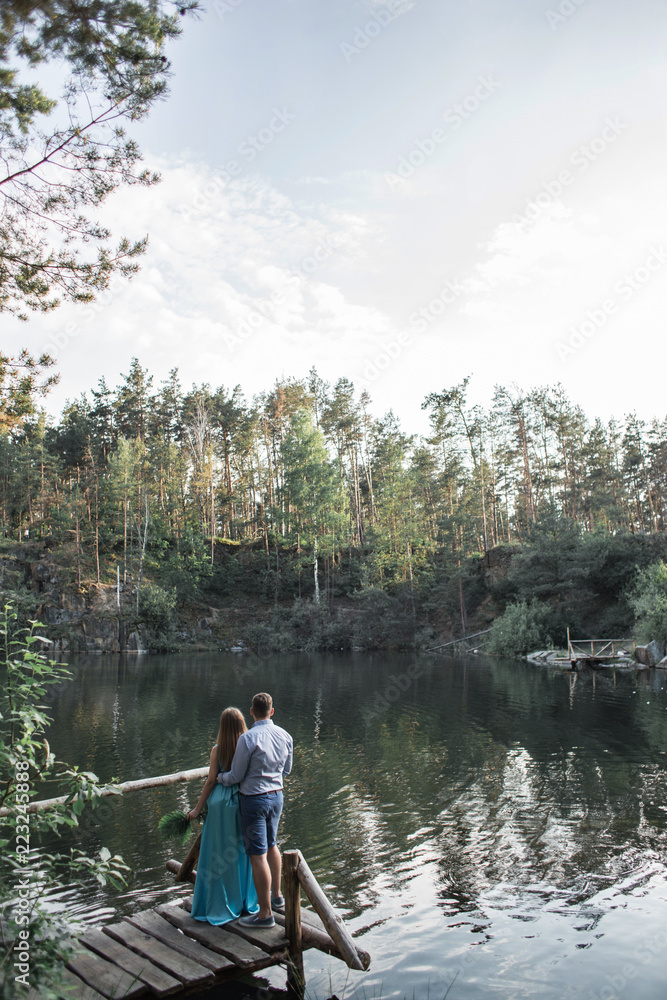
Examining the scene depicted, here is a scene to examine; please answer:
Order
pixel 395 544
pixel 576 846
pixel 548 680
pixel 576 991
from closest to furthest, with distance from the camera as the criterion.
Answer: pixel 576 991 < pixel 576 846 < pixel 548 680 < pixel 395 544

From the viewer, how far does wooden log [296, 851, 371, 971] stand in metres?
4.29

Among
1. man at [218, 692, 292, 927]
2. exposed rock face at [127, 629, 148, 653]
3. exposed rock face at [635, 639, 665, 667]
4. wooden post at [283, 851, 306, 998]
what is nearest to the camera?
wooden post at [283, 851, 306, 998]

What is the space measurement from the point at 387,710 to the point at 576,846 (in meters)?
11.1

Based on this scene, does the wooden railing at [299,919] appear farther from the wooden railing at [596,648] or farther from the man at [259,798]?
the wooden railing at [596,648]

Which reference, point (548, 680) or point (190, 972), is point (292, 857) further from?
point (548, 680)

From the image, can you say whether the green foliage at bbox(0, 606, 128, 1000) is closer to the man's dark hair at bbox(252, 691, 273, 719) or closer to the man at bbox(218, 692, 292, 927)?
the man at bbox(218, 692, 292, 927)

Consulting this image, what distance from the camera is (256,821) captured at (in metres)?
4.88

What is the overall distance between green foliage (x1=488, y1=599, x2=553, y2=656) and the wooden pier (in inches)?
1341

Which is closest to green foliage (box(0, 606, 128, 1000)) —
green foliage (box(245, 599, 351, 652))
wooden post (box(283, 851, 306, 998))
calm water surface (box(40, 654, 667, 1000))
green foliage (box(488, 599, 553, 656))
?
wooden post (box(283, 851, 306, 998))

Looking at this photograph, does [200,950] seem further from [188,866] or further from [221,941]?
[188,866]

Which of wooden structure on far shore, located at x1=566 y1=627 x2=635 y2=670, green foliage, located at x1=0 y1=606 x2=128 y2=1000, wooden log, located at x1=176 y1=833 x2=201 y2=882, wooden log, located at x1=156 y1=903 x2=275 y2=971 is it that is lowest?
wooden structure on far shore, located at x1=566 y1=627 x2=635 y2=670

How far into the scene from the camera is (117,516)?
49.9m

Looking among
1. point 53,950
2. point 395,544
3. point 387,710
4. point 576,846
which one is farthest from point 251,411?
point 53,950

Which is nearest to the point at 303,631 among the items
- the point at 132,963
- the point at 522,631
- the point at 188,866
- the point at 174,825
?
the point at 522,631
